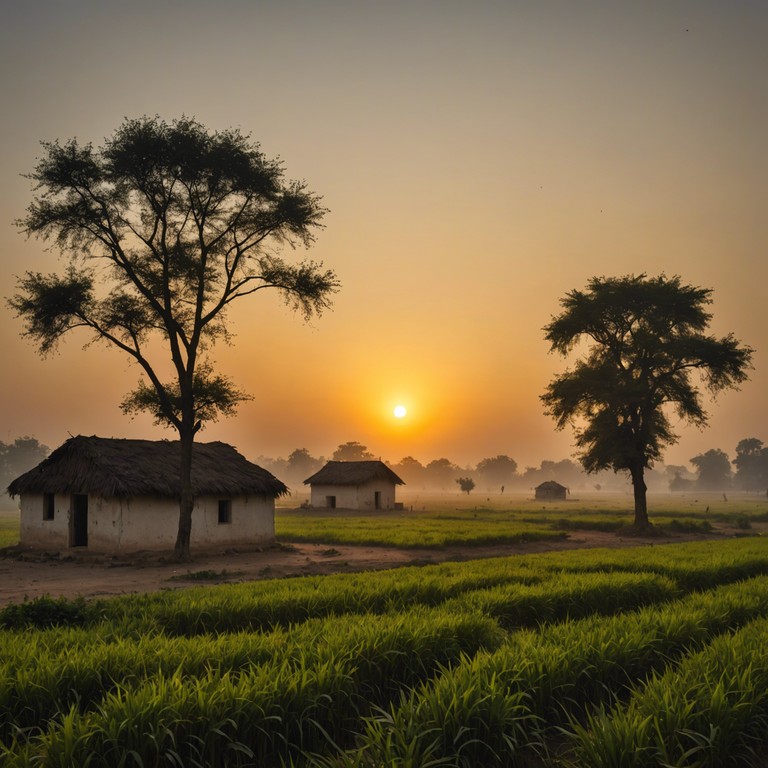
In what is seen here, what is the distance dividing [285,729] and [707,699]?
4184 mm

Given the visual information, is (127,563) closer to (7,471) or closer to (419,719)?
(419,719)

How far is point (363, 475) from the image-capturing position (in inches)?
2400

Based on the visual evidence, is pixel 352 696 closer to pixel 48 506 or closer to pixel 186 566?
pixel 186 566

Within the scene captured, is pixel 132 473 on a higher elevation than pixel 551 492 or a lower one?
higher

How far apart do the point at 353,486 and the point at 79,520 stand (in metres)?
34.4

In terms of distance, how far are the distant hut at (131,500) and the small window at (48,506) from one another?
4 centimetres

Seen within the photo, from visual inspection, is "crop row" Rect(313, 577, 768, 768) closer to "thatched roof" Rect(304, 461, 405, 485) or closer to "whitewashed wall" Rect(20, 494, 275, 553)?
"whitewashed wall" Rect(20, 494, 275, 553)

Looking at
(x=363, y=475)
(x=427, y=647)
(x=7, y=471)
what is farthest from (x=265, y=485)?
(x=7, y=471)

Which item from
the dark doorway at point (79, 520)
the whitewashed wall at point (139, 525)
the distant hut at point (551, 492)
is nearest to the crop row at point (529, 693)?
the whitewashed wall at point (139, 525)

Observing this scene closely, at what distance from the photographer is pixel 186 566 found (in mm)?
23922

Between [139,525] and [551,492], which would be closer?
[139,525]

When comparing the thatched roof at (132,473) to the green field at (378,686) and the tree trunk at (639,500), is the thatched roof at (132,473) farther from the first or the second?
the tree trunk at (639,500)

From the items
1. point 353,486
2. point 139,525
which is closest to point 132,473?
point 139,525

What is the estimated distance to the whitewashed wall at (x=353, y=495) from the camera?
5997 cm
